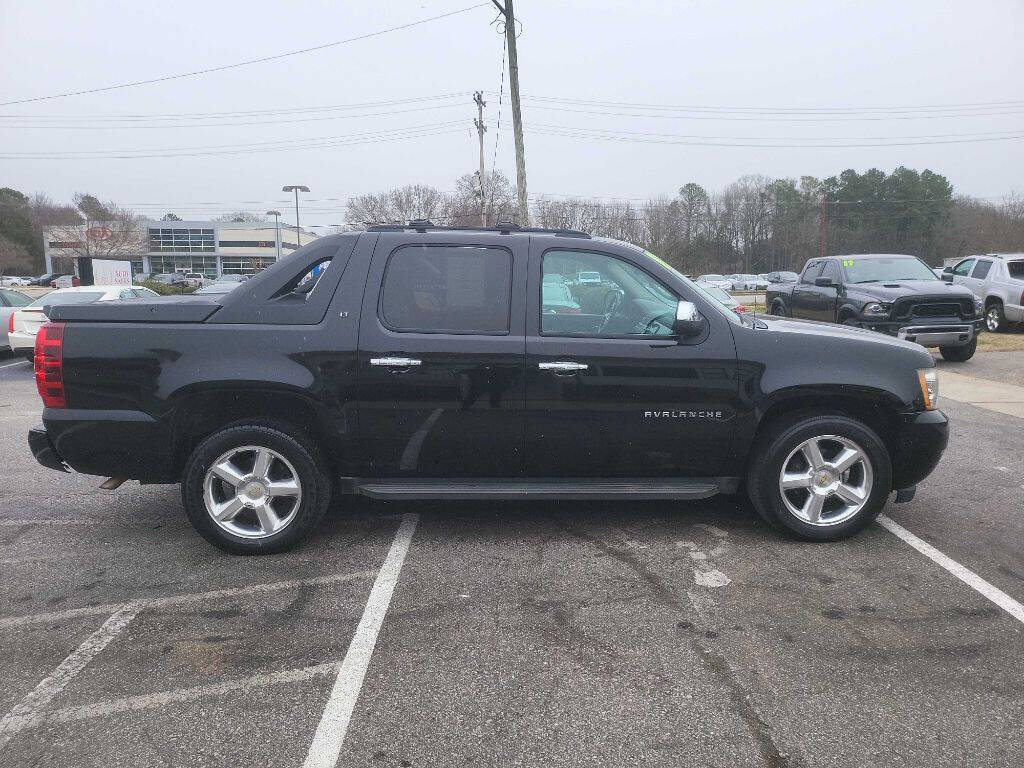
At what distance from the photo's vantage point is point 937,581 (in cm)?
382

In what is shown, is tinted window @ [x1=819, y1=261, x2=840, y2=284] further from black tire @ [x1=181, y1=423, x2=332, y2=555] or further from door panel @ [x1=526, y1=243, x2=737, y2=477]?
black tire @ [x1=181, y1=423, x2=332, y2=555]

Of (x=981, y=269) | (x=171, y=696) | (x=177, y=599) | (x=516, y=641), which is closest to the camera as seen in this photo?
(x=171, y=696)

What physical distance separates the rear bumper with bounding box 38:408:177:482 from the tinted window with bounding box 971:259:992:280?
61.5ft

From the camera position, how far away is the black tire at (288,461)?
13.2ft

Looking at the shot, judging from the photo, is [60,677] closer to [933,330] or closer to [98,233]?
[933,330]

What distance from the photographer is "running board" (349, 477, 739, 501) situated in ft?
13.7

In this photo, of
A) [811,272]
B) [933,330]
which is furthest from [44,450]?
[811,272]

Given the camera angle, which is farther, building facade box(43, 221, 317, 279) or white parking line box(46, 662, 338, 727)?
building facade box(43, 221, 317, 279)

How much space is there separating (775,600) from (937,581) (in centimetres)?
95

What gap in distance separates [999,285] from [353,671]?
18262 millimetres

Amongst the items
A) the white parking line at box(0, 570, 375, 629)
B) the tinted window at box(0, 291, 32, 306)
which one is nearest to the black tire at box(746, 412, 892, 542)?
the white parking line at box(0, 570, 375, 629)

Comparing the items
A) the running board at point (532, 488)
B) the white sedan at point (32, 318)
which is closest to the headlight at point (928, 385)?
the running board at point (532, 488)

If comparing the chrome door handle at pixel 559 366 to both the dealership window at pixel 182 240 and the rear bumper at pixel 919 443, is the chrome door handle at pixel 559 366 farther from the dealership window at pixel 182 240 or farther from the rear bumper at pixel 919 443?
the dealership window at pixel 182 240

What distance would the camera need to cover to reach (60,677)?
116 inches
